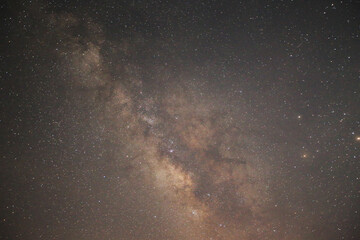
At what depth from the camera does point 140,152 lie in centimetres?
431

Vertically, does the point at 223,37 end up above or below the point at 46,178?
above

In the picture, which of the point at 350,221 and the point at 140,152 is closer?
the point at 140,152

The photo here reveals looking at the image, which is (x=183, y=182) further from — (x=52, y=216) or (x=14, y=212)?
(x=14, y=212)

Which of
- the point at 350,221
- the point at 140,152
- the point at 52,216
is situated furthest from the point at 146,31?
the point at 350,221

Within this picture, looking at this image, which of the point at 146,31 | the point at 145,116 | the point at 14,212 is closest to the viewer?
the point at 146,31

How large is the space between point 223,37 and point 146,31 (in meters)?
1.74

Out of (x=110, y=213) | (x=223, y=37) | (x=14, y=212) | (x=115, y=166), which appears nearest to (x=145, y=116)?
(x=115, y=166)

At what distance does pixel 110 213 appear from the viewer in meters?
4.84

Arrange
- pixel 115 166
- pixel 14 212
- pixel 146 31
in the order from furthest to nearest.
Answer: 1. pixel 14 212
2. pixel 115 166
3. pixel 146 31

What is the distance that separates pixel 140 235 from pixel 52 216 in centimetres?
268

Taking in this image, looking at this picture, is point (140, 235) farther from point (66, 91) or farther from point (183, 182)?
point (66, 91)

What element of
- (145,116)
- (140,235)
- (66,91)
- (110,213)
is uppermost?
(66,91)

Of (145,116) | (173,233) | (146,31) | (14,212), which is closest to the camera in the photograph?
(146,31)

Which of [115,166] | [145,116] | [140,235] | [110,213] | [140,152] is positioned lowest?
[140,235]
